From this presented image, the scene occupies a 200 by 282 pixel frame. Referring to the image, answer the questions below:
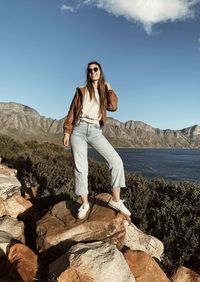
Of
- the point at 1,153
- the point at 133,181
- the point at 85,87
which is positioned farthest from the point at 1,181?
the point at 1,153

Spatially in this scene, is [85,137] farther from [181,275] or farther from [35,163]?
[35,163]

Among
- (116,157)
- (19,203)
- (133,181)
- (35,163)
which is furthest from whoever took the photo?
(35,163)

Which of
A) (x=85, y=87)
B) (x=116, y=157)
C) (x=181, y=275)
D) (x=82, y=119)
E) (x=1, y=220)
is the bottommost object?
(x=181, y=275)

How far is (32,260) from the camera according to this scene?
5.66 meters

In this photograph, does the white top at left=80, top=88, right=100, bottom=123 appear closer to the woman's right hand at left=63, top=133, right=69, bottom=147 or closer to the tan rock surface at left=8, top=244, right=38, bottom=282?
the woman's right hand at left=63, top=133, right=69, bottom=147

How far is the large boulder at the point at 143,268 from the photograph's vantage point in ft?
17.6

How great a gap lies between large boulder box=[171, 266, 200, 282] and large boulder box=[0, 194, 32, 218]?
359 centimetres

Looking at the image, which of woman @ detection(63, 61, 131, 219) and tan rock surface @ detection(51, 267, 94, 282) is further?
woman @ detection(63, 61, 131, 219)

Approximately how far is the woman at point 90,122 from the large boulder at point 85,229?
1.47 feet

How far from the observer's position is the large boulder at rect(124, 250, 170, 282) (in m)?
5.38

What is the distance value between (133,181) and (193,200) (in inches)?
77.2

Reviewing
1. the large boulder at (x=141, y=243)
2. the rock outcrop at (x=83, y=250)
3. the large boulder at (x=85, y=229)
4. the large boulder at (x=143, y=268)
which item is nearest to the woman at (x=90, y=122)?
the large boulder at (x=85, y=229)

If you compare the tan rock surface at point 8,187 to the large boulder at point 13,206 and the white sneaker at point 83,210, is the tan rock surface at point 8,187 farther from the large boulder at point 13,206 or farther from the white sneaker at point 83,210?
the white sneaker at point 83,210

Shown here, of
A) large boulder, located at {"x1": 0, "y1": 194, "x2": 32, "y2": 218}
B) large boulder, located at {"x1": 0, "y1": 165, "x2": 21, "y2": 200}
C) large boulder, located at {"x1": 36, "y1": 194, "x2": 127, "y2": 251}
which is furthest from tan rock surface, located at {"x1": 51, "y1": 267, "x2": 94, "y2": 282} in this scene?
large boulder, located at {"x1": 0, "y1": 165, "x2": 21, "y2": 200}
